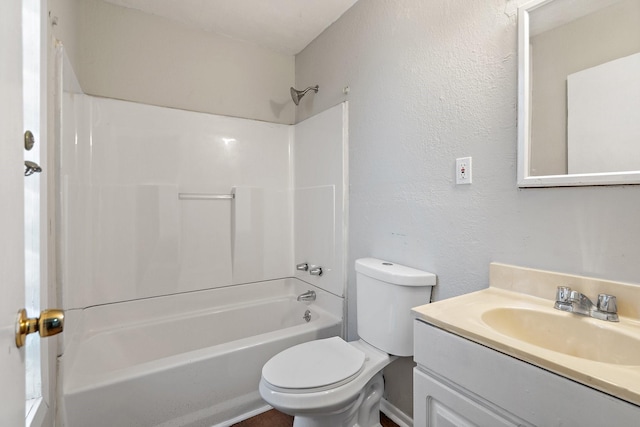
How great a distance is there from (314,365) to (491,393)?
72 cm

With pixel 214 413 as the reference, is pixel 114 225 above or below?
above

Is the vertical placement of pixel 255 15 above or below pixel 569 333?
above

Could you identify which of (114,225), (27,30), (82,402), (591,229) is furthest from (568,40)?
(114,225)

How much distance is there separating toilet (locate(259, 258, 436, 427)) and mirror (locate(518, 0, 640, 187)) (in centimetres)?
66

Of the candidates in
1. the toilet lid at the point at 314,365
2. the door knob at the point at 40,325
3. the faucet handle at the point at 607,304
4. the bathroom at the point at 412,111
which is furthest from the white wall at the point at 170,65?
the faucet handle at the point at 607,304

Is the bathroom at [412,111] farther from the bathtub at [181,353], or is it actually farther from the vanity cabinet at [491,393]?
the bathtub at [181,353]

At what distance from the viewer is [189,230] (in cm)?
203

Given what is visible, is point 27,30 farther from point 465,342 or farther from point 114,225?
point 465,342

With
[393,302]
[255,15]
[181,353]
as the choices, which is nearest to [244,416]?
[181,353]

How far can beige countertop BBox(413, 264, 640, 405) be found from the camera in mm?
578

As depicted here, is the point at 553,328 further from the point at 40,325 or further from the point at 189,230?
the point at 189,230

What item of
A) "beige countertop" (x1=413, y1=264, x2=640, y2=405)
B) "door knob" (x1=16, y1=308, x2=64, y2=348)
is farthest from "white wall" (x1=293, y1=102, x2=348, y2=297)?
"door knob" (x1=16, y1=308, x2=64, y2=348)

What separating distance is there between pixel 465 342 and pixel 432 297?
619 millimetres

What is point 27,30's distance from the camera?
96 cm
